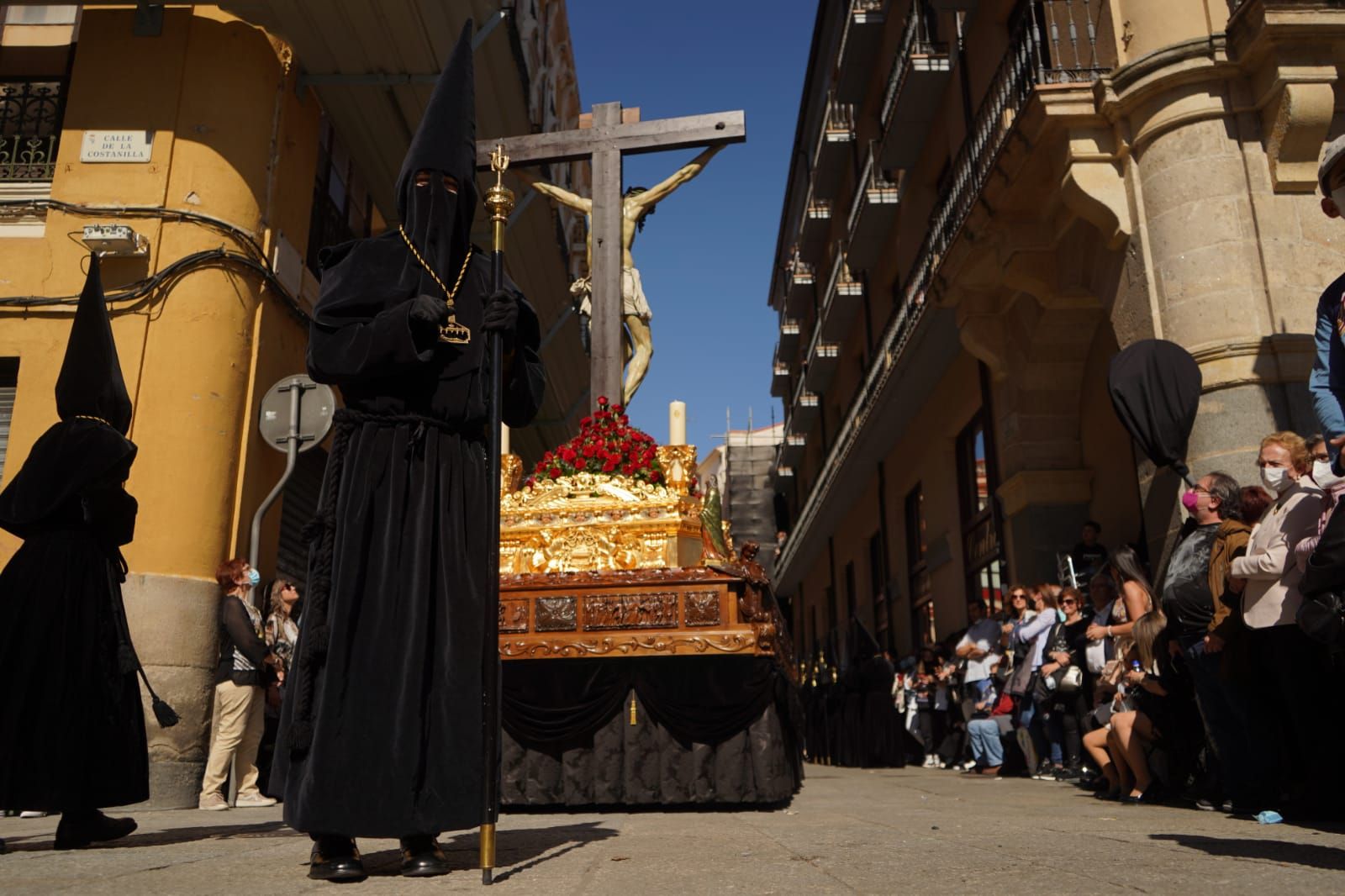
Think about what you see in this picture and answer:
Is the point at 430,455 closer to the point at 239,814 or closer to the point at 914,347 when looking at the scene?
the point at 239,814

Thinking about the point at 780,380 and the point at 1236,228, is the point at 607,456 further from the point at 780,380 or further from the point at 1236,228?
the point at 780,380

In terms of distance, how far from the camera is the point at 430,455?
3252 millimetres

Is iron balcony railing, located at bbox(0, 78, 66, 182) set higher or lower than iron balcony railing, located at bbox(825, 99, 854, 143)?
lower

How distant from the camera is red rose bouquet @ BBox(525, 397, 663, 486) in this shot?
6.32m

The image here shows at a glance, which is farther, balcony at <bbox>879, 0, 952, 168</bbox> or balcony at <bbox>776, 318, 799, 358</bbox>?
balcony at <bbox>776, 318, 799, 358</bbox>

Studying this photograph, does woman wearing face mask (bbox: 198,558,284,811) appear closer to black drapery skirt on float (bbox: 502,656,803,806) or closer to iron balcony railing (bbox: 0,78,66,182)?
black drapery skirt on float (bbox: 502,656,803,806)

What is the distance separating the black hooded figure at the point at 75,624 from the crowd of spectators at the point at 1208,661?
4.41 meters

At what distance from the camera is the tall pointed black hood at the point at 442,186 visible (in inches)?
136

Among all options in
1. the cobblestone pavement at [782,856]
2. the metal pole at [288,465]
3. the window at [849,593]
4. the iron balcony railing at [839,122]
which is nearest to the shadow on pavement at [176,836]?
the cobblestone pavement at [782,856]

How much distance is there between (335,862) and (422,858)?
10.2 inches

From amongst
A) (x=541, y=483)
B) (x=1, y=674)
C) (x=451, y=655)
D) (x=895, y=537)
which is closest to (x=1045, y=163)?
(x=541, y=483)

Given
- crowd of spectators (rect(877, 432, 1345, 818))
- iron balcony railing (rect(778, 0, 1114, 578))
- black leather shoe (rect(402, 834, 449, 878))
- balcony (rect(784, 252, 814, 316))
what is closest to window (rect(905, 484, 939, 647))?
iron balcony railing (rect(778, 0, 1114, 578))

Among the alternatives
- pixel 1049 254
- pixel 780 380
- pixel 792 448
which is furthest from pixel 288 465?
Result: pixel 780 380

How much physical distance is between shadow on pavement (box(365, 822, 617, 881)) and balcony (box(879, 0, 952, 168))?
12325 millimetres
